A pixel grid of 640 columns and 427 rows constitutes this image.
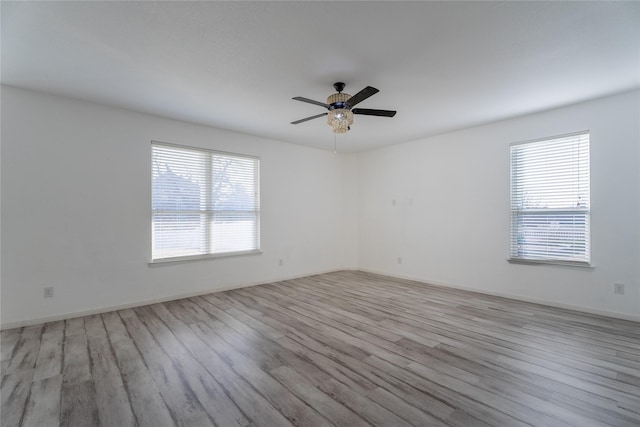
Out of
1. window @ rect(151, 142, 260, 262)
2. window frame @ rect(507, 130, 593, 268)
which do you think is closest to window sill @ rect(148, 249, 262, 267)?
window @ rect(151, 142, 260, 262)

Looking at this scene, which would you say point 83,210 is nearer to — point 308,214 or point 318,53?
point 318,53

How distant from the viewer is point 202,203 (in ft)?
15.2

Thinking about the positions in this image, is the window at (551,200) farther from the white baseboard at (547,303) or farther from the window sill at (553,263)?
the white baseboard at (547,303)

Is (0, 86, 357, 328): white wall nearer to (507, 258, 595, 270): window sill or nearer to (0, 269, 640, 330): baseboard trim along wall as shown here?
(0, 269, 640, 330): baseboard trim along wall

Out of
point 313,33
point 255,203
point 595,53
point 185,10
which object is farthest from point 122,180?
point 595,53

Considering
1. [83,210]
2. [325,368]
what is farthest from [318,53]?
[83,210]

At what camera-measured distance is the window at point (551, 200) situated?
12.4 feet

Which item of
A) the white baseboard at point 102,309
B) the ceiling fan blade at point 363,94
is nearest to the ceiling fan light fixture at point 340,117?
the ceiling fan blade at point 363,94

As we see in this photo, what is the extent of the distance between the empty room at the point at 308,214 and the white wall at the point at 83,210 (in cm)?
2

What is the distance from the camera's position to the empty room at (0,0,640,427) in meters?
2.03

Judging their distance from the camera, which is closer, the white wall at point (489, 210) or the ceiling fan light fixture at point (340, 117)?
the ceiling fan light fixture at point (340, 117)

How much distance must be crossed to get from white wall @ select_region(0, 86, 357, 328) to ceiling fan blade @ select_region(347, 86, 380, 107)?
Answer: 2814 millimetres

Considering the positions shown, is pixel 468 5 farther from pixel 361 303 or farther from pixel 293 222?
pixel 293 222

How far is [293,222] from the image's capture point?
19.1 ft
